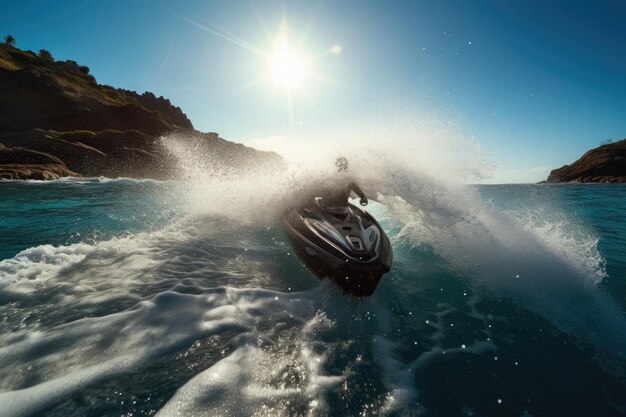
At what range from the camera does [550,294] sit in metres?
6.83

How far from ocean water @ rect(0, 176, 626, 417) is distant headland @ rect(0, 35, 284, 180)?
102 feet

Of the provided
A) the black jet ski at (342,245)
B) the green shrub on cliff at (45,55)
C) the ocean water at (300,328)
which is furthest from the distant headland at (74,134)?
the black jet ski at (342,245)

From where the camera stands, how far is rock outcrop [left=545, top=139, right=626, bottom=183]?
263ft

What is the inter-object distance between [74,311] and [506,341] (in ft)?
24.5

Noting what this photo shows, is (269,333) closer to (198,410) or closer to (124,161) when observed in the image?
(198,410)

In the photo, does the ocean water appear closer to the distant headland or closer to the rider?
the rider

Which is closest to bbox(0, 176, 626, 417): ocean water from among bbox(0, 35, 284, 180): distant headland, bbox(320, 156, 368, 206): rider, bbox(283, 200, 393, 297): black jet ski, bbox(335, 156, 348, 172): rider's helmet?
bbox(283, 200, 393, 297): black jet ski

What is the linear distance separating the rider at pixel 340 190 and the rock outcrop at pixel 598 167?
313ft

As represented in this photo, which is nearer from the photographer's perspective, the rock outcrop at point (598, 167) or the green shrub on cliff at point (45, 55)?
the rock outcrop at point (598, 167)

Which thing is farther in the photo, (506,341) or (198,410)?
(506,341)

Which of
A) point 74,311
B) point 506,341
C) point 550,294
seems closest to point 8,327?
point 74,311

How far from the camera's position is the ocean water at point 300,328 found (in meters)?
3.66

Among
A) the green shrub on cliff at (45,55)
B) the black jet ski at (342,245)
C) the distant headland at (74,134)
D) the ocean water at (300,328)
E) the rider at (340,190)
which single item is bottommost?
the ocean water at (300,328)

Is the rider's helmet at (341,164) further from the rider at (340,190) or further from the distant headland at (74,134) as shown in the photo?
the distant headland at (74,134)
